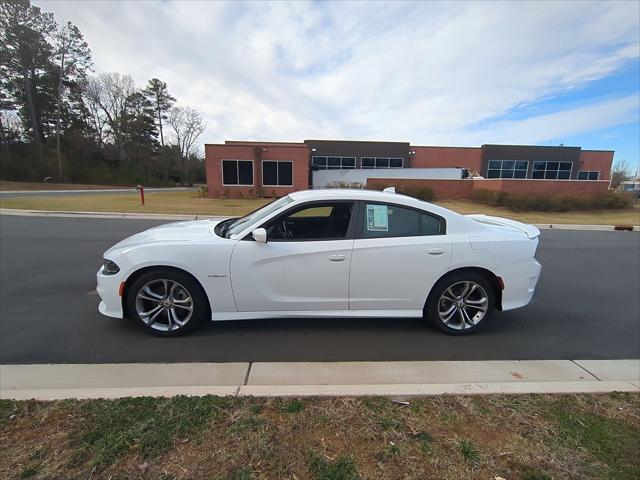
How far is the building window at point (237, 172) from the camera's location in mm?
24953

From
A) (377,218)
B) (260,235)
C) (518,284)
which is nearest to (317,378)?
(260,235)

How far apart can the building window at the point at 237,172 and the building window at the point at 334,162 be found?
1281 cm

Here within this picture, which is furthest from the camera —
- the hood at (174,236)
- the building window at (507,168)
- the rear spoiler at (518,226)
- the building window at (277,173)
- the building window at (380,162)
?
the building window at (507,168)

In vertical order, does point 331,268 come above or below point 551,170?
below

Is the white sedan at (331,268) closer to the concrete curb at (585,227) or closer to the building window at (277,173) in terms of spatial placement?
the concrete curb at (585,227)

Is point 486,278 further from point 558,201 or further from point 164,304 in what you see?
point 558,201

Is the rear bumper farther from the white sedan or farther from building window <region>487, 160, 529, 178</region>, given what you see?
building window <region>487, 160, 529, 178</region>

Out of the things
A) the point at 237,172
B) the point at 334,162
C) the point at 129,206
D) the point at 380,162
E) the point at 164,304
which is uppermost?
the point at 380,162

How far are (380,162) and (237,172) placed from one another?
59.8 ft

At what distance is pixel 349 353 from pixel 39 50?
198 feet

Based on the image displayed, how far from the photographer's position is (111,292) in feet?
11.1

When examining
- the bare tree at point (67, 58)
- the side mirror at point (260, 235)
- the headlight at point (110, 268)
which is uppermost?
the bare tree at point (67, 58)

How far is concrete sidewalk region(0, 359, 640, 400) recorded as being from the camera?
2506mm

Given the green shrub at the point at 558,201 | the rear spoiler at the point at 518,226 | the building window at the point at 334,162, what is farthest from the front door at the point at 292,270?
the building window at the point at 334,162
